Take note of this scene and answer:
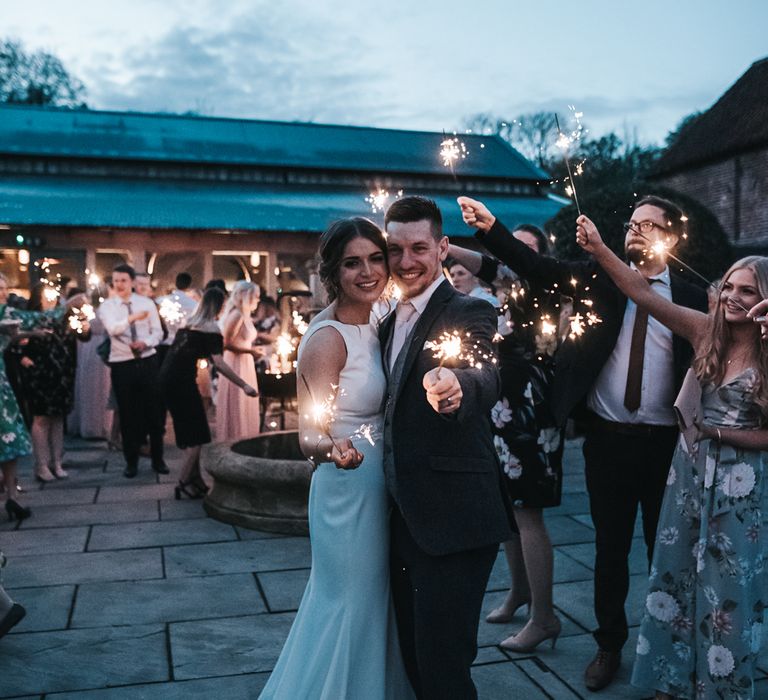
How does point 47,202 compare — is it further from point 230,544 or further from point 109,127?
point 230,544

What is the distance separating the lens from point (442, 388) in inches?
88.8

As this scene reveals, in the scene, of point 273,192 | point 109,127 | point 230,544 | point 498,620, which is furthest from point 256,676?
point 109,127

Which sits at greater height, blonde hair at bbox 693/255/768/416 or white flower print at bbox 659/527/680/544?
blonde hair at bbox 693/255/768/416

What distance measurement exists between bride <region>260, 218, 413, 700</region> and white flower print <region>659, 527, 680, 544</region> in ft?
4.32

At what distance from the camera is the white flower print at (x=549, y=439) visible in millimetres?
4223

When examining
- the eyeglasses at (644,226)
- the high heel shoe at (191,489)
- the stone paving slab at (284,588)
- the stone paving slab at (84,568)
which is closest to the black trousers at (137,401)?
the high heel shoe at (191,489)

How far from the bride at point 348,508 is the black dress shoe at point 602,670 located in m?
1.24

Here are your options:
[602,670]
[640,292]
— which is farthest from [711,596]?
[640,292]

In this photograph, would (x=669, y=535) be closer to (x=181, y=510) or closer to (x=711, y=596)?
(x=711, y=596)

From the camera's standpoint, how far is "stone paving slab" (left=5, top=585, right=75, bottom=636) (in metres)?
4.58

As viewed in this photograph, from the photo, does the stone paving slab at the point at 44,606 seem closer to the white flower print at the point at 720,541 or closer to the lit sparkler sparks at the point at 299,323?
the white flower print at the point at 720,541

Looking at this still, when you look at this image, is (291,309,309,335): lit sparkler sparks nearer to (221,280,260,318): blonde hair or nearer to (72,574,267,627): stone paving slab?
(221,280,260,318): blonde hair

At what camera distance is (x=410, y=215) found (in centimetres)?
275

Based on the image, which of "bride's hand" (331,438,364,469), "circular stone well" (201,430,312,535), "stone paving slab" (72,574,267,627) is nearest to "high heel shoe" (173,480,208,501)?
"circular stone well" (201,430,312,535)
